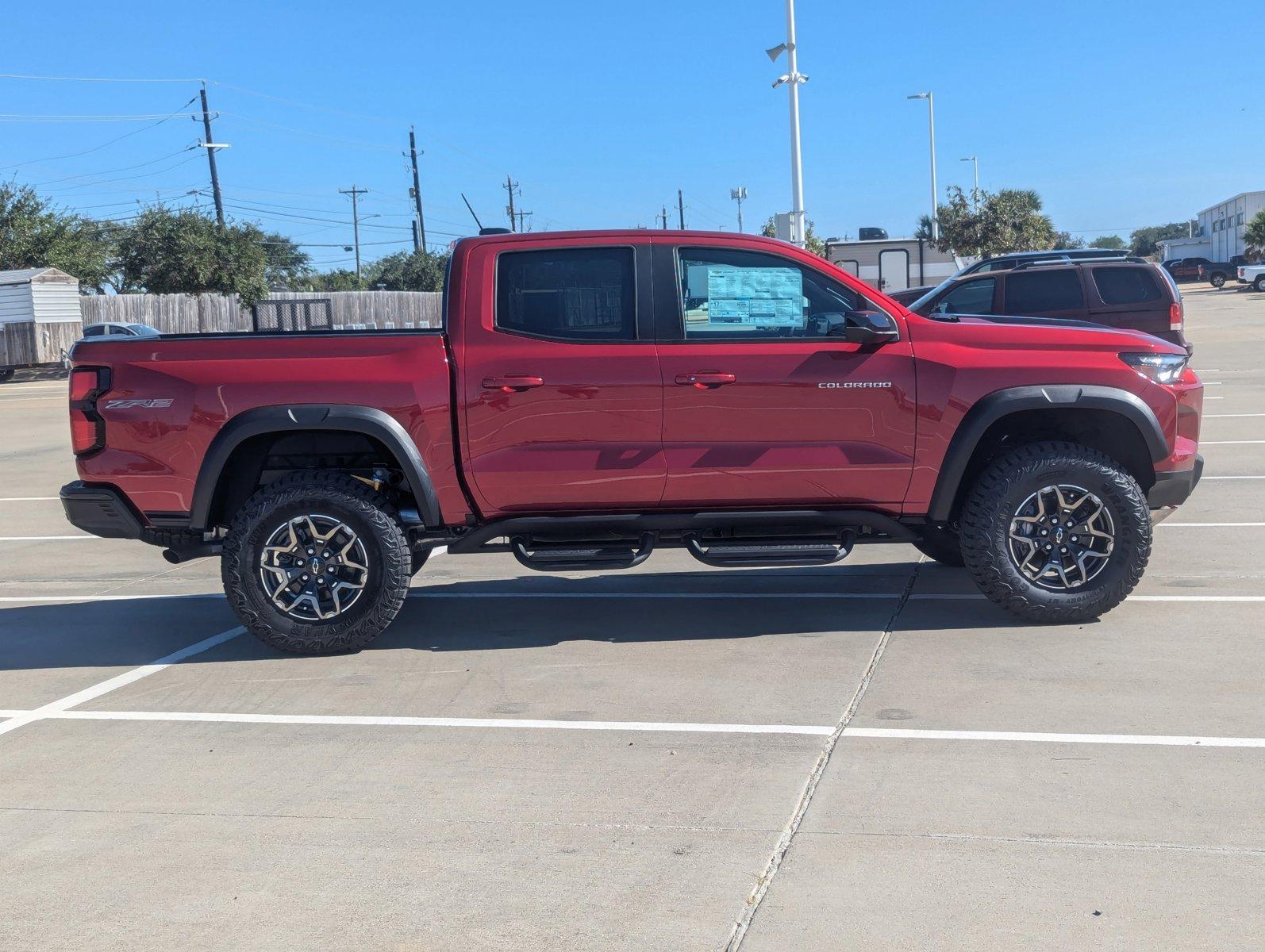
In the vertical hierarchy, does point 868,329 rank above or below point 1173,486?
above

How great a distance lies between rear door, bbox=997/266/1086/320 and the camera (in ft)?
46.7

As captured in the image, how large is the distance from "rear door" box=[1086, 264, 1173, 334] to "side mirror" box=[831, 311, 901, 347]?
886 cm

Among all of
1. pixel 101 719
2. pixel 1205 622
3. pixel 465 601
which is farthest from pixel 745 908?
pixel 465 601

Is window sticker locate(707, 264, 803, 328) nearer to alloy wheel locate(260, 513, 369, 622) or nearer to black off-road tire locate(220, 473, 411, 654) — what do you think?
black off-road tire locate(220, 473, 411, 654)

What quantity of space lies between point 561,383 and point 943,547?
2877 millimetres

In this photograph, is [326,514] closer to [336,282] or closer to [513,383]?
[513,383]

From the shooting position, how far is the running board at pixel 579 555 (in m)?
6.22

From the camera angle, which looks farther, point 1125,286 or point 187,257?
point 187,257

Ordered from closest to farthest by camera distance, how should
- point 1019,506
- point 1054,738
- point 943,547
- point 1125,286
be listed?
1. point 1054,738
2. point 1019,506
3. point 943,547
4. point 1125,286

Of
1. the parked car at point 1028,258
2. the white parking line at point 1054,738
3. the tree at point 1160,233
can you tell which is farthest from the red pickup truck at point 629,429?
the tree at point 1160,233

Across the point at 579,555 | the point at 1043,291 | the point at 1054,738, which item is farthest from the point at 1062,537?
the point at 1043,291

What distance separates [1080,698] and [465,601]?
12.1 feet

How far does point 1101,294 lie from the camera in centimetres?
1420

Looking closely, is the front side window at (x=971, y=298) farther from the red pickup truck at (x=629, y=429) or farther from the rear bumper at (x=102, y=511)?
the rear bumper at (x=102, y=511)
